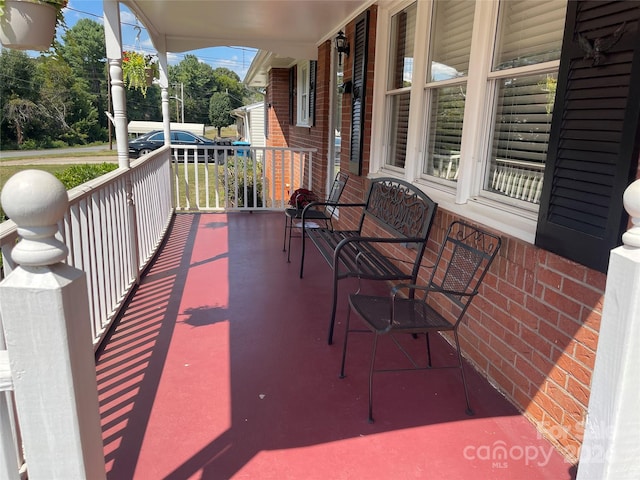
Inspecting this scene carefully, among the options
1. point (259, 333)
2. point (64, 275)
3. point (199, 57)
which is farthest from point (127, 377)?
point (199, 57)

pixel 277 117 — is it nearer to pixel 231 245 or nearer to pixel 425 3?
pixel 231 245

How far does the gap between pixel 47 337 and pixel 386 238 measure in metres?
1.87

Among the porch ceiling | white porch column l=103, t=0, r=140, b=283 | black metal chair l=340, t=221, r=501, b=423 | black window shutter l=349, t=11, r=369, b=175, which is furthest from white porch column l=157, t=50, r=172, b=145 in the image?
black metal chair l=340, t=221, r=501, b=423

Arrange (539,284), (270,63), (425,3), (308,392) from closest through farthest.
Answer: (539,284) → (308,392) → (425,3) → (270,63)

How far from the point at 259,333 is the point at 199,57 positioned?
62369 mm

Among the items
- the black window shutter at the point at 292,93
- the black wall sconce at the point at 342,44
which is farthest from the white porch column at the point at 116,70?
the black window shutter at the point at 292,93

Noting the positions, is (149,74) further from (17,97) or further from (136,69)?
(17,97)

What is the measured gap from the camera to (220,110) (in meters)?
46.5

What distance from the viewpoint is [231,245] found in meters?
4.96

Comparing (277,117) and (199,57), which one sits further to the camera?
(199,57)

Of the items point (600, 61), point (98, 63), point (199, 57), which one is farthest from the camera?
point (199, 57)

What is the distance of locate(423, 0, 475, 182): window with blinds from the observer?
2.84 meters

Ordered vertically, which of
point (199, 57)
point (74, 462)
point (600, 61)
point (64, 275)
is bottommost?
point (74, 462)

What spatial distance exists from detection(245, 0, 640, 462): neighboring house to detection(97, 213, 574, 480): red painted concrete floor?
0.29 meters
